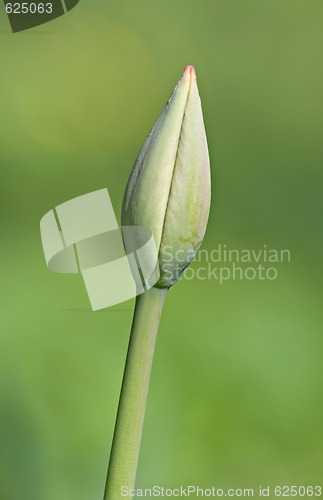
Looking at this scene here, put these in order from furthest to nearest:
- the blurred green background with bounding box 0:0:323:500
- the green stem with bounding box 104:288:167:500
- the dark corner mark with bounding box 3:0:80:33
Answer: the dark corner mark with bounding box 3:0:80:33
the blurred green background with bounding box 0:0:323:500
the green stem with bounding box 104:288:167:500

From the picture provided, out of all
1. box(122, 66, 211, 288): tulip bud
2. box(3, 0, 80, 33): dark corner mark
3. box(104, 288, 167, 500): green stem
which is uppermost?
box(3, 0, 80, 33): dark corner mark

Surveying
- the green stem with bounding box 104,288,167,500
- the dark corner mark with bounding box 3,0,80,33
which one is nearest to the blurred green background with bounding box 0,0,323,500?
the dark corner mark with bounding box 3,0,80,33

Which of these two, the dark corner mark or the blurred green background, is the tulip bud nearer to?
the blurred green background

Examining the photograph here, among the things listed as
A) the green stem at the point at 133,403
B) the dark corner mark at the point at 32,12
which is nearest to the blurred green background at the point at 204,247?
the dark corner mark at the point at 32,12

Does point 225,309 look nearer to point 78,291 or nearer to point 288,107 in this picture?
point 78,291

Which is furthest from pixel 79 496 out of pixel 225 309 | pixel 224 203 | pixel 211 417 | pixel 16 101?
pixel 16 101

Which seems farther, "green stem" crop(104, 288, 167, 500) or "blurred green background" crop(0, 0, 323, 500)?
"blurred green background" crop(0, 0, 323, 500)

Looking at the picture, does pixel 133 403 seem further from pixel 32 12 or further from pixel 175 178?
pixel 32 12
